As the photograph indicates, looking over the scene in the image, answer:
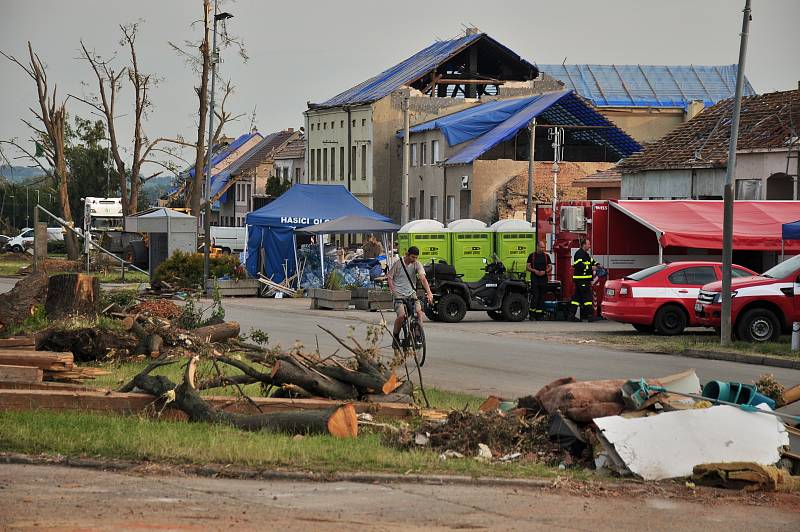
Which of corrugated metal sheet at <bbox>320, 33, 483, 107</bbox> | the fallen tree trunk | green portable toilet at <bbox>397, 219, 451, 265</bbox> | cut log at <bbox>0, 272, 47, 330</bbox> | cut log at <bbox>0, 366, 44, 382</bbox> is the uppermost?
corrugated metal sheet at <bbox>320, 33, 483, 107</bbox>

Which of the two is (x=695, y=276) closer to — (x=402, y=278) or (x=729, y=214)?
(x=729, y=214)

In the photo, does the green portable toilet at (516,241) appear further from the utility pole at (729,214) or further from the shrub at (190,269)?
the utility pole at (729,214)

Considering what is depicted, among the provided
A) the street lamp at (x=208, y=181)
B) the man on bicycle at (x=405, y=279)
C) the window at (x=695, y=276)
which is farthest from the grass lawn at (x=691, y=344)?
the street lamp at (x=208, y=181)

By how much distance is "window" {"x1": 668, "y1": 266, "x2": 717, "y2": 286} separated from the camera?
26.6 metres

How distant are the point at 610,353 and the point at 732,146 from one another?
4597 mm

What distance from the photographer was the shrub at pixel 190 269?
142ft

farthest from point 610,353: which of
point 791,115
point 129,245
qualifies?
point 129,245

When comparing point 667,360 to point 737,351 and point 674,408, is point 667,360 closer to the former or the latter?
point 737,351

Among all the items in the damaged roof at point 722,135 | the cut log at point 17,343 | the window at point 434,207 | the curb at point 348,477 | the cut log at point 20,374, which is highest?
the damaged roof at point 722,135

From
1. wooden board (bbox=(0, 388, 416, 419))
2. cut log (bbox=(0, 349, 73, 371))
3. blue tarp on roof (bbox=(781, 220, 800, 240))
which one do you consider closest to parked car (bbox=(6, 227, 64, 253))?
blue tarp on roof (bbox=(781, 220, 800, 240))

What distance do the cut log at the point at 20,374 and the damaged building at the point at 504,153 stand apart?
155ft

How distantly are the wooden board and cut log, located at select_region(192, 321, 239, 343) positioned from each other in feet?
22.9

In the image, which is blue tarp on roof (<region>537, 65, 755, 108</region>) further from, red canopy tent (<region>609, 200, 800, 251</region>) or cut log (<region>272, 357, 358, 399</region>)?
cut log (<region>272, 357, 358, 399</region>)

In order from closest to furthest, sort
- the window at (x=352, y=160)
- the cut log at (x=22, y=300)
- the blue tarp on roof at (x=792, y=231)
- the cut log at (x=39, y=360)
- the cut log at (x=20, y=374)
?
1. the cut log at (x=20, y=374)
2. the cut log at (x=39, y=360)
3. the cut log at (x=22, y=300)
4. the blue tarp on roof at (x=792, y=231)
5. the window at (x=352, y=160)
